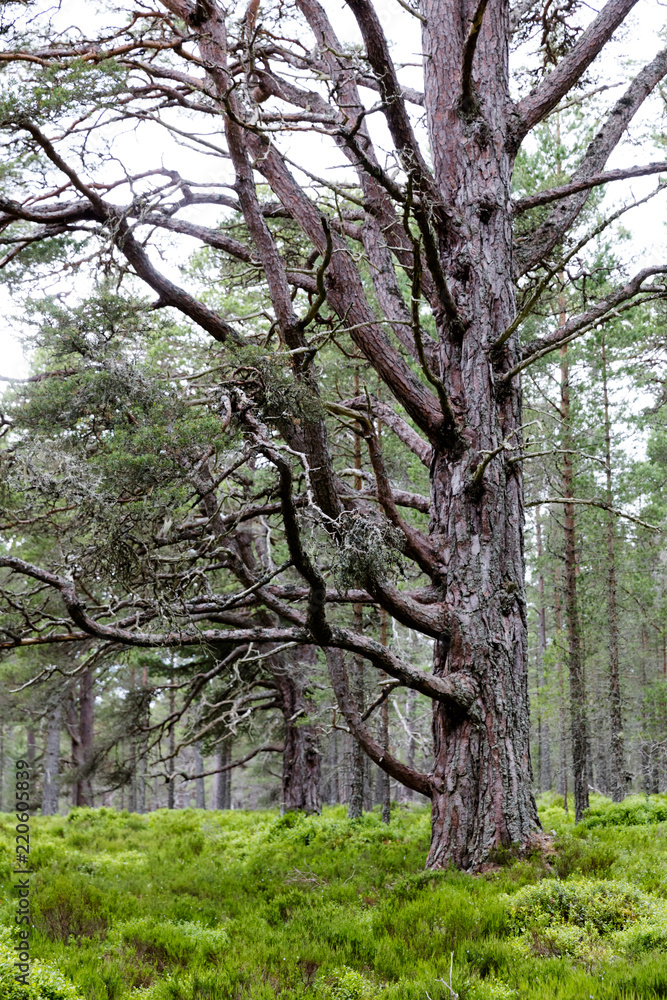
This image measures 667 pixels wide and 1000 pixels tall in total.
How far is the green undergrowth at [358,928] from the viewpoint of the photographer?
3969mm

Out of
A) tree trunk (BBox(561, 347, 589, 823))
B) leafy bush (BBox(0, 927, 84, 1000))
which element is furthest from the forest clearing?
tree trunk (BBox(561, 347, 589, 823))

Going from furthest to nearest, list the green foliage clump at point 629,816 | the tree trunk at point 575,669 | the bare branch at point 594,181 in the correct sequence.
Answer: the tree trunk at point 575,669 → the green foliage clump at point 629,816 → the bare branch at point 594,181

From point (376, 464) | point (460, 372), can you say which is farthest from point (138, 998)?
point (460, 372)

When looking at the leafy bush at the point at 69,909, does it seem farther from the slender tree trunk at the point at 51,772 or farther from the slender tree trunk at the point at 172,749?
the slender tree trunk at the point at 51,772

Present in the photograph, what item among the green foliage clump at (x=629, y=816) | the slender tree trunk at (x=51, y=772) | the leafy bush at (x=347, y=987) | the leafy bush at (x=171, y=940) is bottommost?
the slender tree trunk at (x=51, y=772)

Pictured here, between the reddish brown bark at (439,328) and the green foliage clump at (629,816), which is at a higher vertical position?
the reddish brown bark at (439,328)

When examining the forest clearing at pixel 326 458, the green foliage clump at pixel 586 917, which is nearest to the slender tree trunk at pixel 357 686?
the forest clearing at pixel 326 458

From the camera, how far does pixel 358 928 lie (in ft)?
16.6

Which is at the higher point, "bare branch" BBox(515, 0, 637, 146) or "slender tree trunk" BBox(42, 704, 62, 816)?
"bare branch" BBox(515, 0, 637, 146)

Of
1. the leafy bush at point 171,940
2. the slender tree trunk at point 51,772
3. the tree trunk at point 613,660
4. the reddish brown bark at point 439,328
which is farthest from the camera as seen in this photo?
the slender tree trunk at point 51,772

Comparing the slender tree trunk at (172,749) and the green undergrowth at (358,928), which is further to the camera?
the slender tree trunk at (172,749)

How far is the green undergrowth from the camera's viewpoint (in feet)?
13.0

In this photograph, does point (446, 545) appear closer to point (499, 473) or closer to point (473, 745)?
point (499, 473)

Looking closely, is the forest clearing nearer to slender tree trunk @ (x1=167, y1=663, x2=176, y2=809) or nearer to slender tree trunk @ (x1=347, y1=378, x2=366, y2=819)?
slender tree trunk @ (x1=167, y1=663, x2=176, y2=809)
